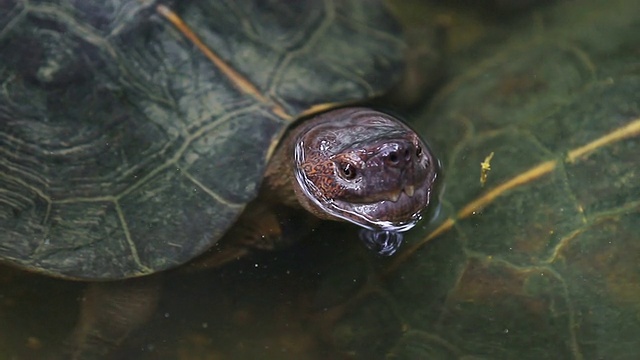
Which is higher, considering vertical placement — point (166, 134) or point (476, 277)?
point (166, 134)

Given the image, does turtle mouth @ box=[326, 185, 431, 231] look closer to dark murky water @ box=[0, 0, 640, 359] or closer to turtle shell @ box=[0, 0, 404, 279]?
dark murky water @ box=[0, 0, 640, 359]

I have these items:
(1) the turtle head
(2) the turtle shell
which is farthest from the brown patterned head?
(2) the turtle shell

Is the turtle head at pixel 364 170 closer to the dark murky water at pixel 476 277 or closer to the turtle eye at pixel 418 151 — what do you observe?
the turtle eye at pixel 418 151

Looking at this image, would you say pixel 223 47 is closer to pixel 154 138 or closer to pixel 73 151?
pixel 154 138

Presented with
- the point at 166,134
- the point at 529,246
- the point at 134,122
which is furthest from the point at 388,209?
the point at 134,122

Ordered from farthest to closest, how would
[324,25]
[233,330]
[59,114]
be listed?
1. [233,330]
2. [324,25]
3. [59,114]

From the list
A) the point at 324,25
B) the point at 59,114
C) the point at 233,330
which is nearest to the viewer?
the point at 59,114

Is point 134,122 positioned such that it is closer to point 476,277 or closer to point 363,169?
point 363,169

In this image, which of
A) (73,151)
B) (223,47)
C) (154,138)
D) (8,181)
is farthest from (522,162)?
(8,181)
